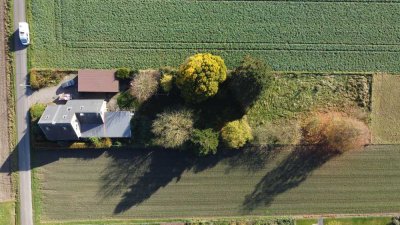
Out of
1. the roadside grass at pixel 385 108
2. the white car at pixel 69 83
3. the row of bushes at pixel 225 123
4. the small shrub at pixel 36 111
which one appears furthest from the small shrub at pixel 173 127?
the roadside grass at pixel 385 108

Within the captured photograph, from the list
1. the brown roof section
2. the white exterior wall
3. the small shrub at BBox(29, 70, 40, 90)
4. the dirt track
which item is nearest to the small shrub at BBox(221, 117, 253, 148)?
the brown roof section

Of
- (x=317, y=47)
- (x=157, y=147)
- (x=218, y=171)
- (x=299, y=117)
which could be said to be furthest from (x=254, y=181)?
(x=317, y=47)

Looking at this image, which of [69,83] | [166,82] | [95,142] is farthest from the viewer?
[69,83]

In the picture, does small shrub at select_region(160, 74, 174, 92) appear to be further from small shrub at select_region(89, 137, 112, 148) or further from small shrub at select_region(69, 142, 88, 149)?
small shrub at select_region(69, 142, 88, 149)

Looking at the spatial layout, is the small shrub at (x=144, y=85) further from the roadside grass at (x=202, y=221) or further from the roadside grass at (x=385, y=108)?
the roadside grass at (x=385, y=108)

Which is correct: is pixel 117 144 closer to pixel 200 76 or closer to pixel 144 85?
pixel 144 85

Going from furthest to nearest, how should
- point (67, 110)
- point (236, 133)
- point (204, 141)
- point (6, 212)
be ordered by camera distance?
point (6, 212) → point (236, 133) → point (204, 141) → point (67, 110)

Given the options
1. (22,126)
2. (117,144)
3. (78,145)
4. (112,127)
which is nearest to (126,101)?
(112,127)
